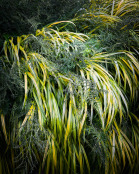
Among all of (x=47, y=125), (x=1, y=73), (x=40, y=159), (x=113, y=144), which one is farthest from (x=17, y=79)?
(x=113, y=144)

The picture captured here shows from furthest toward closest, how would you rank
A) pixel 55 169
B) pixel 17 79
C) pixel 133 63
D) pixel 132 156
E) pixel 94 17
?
pixel 94 17, pixel 133 63, pixel 132 156, pixel 55 169, pixel 17 79

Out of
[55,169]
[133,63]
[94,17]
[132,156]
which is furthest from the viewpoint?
[94,17]

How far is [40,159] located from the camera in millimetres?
1063

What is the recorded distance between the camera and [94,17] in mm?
A: 1504

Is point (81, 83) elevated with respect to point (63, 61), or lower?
lower

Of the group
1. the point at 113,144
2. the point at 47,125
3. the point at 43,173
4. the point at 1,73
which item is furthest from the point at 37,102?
the point at 113,144

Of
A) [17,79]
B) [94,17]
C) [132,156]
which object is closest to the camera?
[17,79]

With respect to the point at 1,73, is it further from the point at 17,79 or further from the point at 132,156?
the point at 132,156

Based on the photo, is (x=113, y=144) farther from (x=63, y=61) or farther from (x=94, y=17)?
(x=94, y=17)

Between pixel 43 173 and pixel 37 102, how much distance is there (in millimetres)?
541

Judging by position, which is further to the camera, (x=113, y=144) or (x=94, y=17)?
(x=94, y=17)

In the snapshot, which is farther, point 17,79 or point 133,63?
point 133,63

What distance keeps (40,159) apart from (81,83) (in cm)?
63

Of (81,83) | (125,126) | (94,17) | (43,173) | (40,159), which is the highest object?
(94,17)
